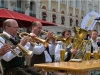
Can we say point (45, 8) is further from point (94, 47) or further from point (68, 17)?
point (94, 47)

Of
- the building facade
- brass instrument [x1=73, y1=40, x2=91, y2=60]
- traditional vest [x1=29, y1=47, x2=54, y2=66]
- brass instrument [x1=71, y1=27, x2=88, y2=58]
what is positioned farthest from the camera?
the building facade

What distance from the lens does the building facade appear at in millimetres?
24172

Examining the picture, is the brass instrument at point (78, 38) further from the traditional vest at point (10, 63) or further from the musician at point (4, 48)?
the musician at point (4, 48)

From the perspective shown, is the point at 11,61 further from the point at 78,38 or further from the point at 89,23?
the point at 89,23

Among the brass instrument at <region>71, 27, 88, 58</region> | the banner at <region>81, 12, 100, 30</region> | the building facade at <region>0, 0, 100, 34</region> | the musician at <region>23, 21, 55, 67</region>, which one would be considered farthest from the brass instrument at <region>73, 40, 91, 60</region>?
the building facade at <region>0, 0, 100, 34</region>

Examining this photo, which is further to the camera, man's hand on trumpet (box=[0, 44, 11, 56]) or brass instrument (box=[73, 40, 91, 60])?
brass instrument (box=[73, 40, 91, 60])

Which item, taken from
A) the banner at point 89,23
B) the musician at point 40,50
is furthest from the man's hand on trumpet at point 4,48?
the banner at point 89,23

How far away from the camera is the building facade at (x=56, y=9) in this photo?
24172 mm

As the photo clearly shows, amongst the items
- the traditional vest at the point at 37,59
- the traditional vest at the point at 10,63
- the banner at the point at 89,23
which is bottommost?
the traditional vest at the point at 37,59

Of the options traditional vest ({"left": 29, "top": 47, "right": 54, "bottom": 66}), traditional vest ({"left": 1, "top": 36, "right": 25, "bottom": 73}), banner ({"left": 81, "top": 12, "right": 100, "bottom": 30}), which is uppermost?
banner ({"left": 81, "top": 12, "right": 100, "bottom": 30})

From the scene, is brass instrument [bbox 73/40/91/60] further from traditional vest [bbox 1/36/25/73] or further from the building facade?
the building facade

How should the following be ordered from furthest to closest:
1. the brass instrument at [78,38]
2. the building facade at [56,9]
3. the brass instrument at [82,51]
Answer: the building facade at [56,9], the brass instrument at [78,38], the brass instrument at [82,51]

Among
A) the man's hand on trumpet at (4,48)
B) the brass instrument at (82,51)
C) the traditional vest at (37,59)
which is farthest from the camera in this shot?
the traditional vest at (37,59)

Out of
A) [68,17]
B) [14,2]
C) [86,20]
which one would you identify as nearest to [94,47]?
[86,20]
